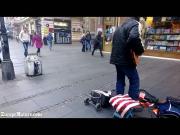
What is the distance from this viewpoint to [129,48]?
3.26m

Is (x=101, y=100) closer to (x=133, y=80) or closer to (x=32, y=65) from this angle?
(x=133, y=80)

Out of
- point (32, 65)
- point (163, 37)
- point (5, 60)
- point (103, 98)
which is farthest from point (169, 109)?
point (163, 37)

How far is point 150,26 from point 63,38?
13.9 metres

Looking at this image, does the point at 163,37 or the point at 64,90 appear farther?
the point at 163,37

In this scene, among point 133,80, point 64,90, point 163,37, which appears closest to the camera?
point 133,80

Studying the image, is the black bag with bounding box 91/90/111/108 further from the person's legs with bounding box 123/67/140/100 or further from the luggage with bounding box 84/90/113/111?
the person's legs with bounding box 123/67/140/100

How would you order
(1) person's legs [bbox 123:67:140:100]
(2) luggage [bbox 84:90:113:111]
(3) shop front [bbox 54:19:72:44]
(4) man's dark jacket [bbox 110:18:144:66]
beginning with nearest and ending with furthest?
1. (4) man's dark jacket [bbox 110:18:144:66]
2. (1) person's legs [bbox 123:67:140:100]
3. (2) luggage [bbox 84:90:113:111]
4. (3) shop front [bbox 54:19:72:44]

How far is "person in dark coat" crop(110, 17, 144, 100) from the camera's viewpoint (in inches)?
122

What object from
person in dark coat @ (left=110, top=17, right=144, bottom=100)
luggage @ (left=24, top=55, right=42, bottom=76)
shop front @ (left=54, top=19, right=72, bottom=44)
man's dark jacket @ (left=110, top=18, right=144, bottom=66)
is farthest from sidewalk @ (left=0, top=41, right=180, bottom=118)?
shop front @ (left=54, top=19, right=72, bottom=44)

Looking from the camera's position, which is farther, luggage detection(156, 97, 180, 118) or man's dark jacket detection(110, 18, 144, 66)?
man's dark jacket detection(110, 18, 144, 66)

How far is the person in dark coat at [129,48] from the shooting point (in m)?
3.10

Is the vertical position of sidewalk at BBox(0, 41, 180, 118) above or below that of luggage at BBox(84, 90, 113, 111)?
below
